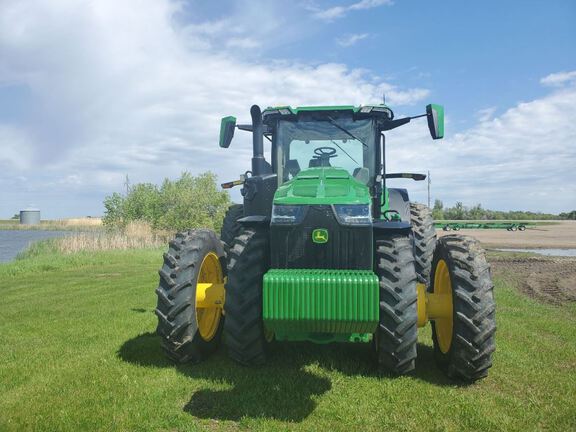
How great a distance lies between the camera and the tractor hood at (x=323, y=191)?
447 cm

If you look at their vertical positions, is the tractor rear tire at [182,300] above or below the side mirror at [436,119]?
below

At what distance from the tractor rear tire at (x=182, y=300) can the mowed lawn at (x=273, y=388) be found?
205 millimetres

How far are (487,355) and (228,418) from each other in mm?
2306

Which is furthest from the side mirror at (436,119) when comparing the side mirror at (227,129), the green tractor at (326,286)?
the side mirror at (227,129)

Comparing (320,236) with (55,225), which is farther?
(55,225)

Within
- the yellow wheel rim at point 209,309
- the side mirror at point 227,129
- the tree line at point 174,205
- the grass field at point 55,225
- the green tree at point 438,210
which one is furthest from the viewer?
the green tree at point 438,210

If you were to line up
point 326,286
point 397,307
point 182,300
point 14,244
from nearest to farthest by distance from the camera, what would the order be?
1. point 326,286
2. point 397,307
3. point 182,300
4. point 14,244

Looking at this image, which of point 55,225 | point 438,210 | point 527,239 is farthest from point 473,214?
point 55,225

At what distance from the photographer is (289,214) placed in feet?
14.7

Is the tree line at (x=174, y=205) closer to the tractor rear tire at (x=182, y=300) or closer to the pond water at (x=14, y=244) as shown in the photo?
the pond water at (x=14, y=244)

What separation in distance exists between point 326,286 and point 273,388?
1.12 metres

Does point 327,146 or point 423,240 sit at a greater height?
point 327,146

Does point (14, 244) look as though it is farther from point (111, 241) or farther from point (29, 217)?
point (29, 217)

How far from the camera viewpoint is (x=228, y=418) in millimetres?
3818
